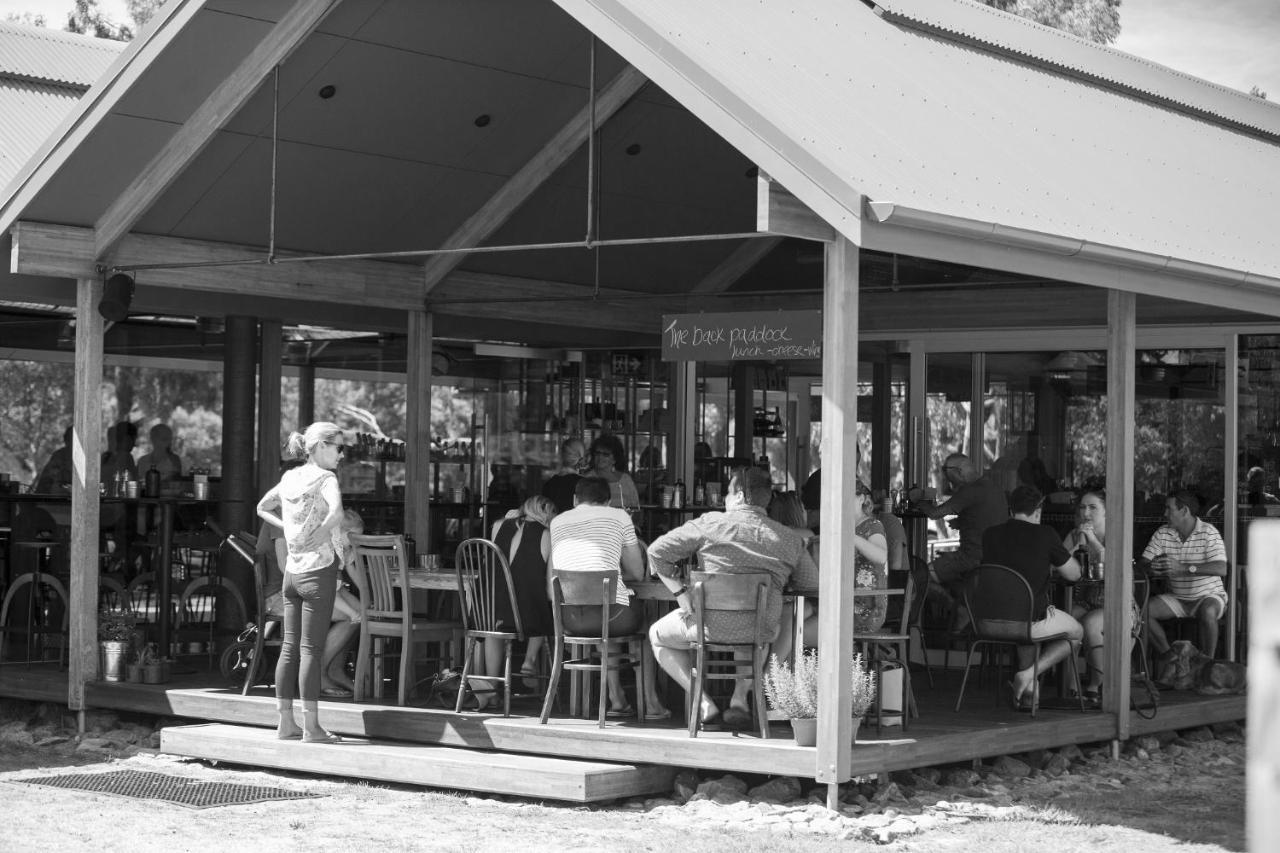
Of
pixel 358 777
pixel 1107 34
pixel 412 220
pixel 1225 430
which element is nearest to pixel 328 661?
pixel 358 777

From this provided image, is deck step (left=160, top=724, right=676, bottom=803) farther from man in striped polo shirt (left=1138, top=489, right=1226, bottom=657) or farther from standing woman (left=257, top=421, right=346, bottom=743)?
man in striped polo shirt (left=1138, top=489, right=1226, bottom=657)

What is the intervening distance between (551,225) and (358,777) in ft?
15.3

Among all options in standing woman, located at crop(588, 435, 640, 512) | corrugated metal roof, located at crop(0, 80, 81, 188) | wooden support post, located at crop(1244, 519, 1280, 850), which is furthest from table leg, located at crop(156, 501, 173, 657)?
wooden support post, located at crop(1244, 519, 1280, 850)

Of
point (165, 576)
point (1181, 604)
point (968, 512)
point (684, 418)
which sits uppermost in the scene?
point (684, 418)

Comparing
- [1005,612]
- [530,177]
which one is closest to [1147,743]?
[1005,612]

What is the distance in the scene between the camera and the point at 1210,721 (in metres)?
9.59

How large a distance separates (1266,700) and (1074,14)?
27.0m

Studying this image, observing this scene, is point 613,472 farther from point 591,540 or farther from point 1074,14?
point 1074,14

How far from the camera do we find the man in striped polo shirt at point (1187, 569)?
1034cm

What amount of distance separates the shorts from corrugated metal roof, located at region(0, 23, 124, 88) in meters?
8.56

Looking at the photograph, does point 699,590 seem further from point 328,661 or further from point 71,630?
point 71,630

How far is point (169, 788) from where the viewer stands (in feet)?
26.2

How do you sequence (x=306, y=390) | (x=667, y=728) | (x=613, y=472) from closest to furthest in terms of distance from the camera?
(x=667, y=728), (x=613, y=472), (x=306, y=390)

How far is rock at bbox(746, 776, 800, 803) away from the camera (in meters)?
7.43
